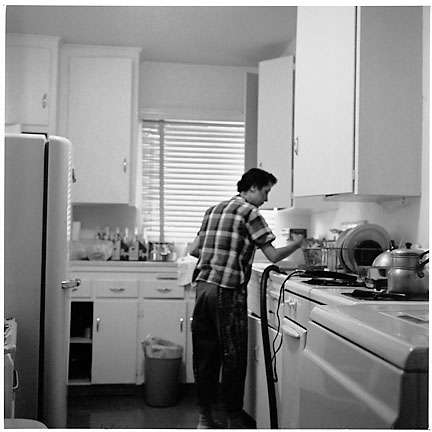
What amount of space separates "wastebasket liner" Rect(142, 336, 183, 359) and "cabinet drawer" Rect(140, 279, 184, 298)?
30 cm

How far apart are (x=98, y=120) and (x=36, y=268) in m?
2.29

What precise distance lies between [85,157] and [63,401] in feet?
7.73

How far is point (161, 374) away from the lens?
3.73 m

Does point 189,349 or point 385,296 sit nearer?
point 385,296

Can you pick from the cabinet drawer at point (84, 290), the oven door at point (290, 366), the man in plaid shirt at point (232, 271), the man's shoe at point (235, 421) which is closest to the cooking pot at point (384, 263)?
the oven door at point (290, 366)

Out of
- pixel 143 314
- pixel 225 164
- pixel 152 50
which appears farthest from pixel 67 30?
pixel 143 314

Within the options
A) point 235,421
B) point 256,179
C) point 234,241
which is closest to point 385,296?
point 234,241

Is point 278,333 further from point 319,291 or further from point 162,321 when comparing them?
point 162,321

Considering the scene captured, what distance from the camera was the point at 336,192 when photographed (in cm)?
287

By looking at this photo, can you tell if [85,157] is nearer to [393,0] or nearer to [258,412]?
[258,412]

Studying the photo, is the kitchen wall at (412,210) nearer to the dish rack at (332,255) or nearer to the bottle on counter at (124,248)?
the dish rack at (332,255)

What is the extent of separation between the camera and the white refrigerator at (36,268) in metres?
2.34

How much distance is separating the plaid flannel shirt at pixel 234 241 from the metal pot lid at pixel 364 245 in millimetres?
510

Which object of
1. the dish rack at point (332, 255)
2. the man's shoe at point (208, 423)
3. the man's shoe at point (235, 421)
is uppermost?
the dish rack at point (332, 255)
